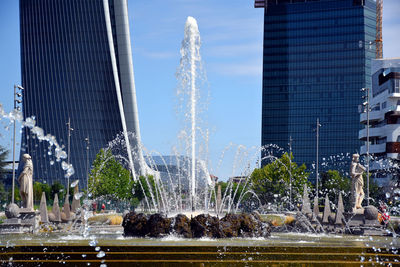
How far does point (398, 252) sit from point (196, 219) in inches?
252

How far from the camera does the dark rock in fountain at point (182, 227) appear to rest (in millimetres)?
19234

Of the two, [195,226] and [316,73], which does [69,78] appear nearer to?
[316,73]

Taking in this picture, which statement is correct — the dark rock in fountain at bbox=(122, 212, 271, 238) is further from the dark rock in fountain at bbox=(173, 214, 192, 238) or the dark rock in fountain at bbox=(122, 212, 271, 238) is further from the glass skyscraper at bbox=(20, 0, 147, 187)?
the glass skyscraper at bbox=(20, 0, 147, 187)

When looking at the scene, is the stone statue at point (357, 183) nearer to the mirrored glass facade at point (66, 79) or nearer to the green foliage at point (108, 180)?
the green foliage at point (108, 180)

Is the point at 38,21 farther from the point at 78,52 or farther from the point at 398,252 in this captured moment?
the point at 398,252

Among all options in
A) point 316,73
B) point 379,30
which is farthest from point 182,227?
point 379,30

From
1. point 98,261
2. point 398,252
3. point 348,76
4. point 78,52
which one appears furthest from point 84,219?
point 348,76

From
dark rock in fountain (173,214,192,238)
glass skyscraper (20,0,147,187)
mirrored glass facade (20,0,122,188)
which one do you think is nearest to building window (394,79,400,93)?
glass skyscraper (20,0,147,187)

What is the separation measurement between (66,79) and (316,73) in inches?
2293

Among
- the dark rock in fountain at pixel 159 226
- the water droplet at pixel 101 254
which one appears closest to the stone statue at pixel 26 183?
the dark rock in fountain at pixel 159 226

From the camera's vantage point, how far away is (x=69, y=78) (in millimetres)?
115000

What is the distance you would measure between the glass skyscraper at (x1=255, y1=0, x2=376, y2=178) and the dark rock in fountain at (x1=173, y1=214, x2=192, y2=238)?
122041mm

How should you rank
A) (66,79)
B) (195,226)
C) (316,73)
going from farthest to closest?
(316,73), (66,79), (195,226)

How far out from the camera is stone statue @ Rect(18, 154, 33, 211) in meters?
23.1
